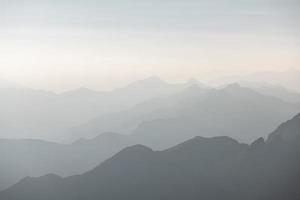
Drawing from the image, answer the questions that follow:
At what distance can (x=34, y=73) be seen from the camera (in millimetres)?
8195

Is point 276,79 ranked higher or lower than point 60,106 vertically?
higher

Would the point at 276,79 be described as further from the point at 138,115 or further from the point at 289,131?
the point at 138,115

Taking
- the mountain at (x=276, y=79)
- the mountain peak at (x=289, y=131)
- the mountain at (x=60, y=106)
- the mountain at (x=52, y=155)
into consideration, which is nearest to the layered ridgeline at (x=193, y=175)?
the mountain peak at (x=289, y=131)

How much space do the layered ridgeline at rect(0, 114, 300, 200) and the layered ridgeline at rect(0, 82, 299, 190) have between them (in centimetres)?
24

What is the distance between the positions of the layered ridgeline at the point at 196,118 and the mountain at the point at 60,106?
0.21 m

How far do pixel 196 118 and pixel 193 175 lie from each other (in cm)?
131

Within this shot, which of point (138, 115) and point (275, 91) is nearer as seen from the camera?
point (275, 91)

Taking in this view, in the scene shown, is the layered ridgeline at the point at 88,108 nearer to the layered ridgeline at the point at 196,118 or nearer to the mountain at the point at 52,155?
the layered ridgeline at the point at 196,118

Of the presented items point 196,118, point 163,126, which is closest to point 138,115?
point 163,126

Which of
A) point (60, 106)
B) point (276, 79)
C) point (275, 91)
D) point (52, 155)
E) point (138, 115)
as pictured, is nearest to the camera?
point (52, 155)

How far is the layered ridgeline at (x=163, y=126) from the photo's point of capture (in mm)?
8406

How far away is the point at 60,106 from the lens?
29.1ft

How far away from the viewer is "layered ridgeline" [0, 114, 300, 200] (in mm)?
8070

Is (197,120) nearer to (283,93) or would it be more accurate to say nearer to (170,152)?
(170,152)
